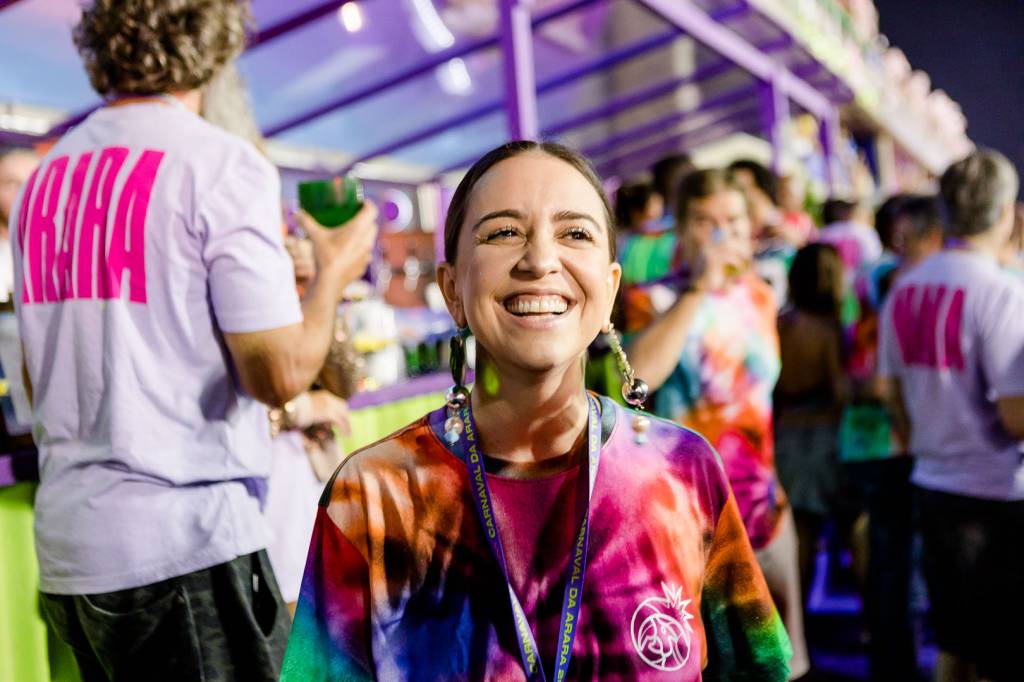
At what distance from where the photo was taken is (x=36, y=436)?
1655 mm

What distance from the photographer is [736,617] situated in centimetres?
117

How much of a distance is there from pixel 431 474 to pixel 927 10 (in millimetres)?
31279

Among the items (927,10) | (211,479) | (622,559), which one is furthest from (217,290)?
→ (927,10)

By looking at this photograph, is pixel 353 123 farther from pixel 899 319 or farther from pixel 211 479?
pixel 211 479

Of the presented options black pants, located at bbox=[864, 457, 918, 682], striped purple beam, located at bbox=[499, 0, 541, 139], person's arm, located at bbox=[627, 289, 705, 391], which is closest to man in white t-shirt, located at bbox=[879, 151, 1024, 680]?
black pants, located at bbox=[864, 457, 918, 682]

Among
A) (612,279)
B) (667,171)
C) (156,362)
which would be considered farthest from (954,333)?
(156,362)

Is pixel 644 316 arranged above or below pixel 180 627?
above

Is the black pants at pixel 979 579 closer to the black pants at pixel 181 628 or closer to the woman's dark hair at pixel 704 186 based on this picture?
the woman's dark hair at pixel 704 186

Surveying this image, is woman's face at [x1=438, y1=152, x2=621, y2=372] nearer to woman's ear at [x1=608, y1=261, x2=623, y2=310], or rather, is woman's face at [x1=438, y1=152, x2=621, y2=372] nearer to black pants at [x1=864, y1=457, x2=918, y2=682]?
woman's ear at [x1=608, y1=261, x2=623, y2=310]

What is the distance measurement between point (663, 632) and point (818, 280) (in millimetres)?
3042

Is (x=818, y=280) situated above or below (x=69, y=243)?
below

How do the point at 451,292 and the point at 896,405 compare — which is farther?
the point at 896,405

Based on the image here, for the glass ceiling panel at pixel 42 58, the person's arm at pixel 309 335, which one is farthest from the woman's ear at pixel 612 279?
the glass ceiling panel at pixel 42 58

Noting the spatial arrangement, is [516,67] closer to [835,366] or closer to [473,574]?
[835,366]
